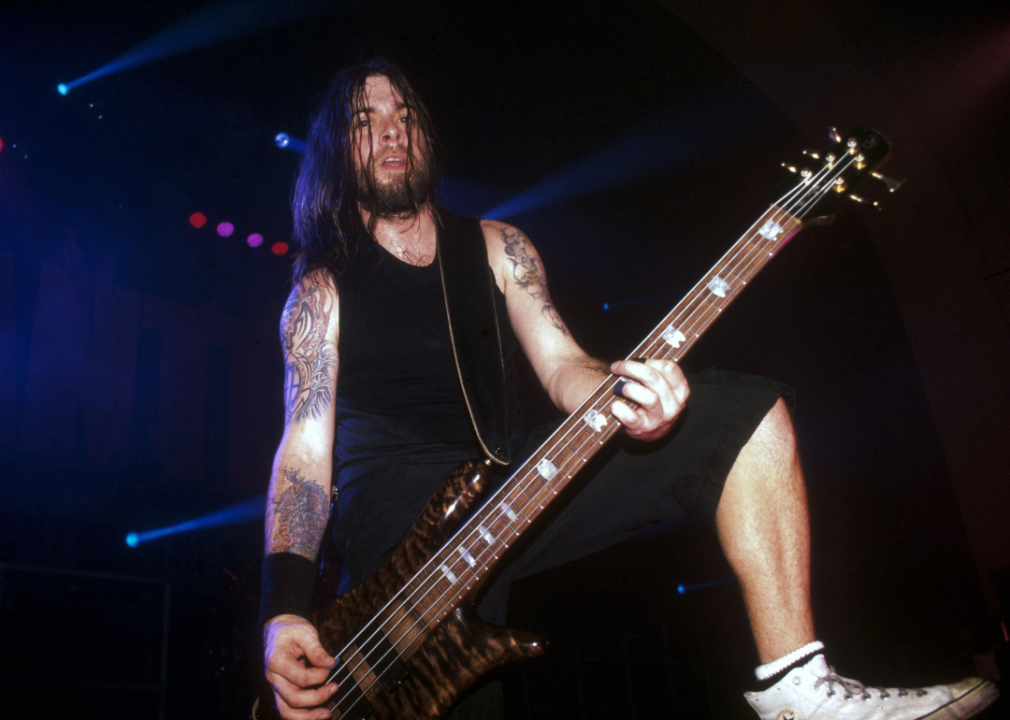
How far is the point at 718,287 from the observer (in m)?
1.95

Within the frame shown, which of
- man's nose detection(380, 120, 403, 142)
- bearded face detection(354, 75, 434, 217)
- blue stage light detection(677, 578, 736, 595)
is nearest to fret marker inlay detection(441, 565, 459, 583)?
bearded face detection(354, 75, 434, 217)

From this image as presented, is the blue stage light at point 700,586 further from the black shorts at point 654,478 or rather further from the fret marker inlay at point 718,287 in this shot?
the fret marker inlay at point 718,287

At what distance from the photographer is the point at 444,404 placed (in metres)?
2.40

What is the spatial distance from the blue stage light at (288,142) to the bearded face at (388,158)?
279 cm

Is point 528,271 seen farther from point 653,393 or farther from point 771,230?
point 653,393

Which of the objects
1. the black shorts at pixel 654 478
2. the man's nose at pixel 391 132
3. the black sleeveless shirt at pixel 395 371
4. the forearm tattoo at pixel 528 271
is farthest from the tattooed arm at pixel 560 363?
the man's nose at pixel 391 132

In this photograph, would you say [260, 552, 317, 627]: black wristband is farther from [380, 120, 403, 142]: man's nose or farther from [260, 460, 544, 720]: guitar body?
[380, 120, 403, 142]: man's nose

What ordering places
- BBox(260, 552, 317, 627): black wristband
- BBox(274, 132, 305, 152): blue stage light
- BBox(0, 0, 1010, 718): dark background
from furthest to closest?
BBox(274, 132, 305, 152): blue stage light
BBox(0, 0, 1010, 718): dark background
BBox(260, 552, 317, 627): black wristband

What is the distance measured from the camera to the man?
1.61 metres

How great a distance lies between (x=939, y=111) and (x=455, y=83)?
11.7 ft

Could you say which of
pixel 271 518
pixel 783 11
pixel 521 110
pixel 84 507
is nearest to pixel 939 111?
pixel 783 11

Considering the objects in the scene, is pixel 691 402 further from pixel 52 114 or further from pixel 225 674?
pixel 52 114

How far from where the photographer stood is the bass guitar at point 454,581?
171 cm

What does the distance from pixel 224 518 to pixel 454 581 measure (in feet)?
17.0
